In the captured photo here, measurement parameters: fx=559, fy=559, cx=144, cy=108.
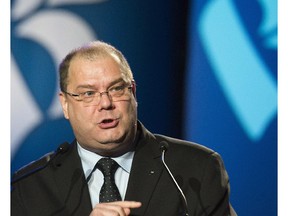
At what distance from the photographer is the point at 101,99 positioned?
1.92m

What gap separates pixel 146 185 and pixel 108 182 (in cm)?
13

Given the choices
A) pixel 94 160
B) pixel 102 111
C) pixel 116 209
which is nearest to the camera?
pixel 116 209

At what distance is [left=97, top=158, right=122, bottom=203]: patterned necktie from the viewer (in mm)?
1909

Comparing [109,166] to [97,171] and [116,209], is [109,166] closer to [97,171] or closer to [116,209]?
[97,171]

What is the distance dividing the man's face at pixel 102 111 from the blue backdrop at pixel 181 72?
49 cm

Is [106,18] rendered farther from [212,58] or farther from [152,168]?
A: [152,168]

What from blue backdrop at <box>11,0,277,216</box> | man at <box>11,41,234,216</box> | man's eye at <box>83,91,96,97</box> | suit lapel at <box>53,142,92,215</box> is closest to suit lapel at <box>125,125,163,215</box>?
man at <box>11,41,234,216</box>

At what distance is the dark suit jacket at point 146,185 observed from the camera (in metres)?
1.90

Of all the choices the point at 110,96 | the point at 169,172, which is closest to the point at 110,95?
the point at 110,96

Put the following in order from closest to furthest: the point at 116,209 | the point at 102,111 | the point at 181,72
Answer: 1. the point at 116,209
2. the point at 102,111
3. the point at 181,72

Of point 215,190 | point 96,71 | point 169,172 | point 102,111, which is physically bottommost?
point 215,190

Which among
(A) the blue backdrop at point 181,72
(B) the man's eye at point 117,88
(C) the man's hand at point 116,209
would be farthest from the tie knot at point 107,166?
(A) the blue backdrop at point 181,72

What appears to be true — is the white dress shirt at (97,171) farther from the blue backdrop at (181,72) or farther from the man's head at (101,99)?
the blue backdrop at (181,72)

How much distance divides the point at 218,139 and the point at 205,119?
0.45ft
